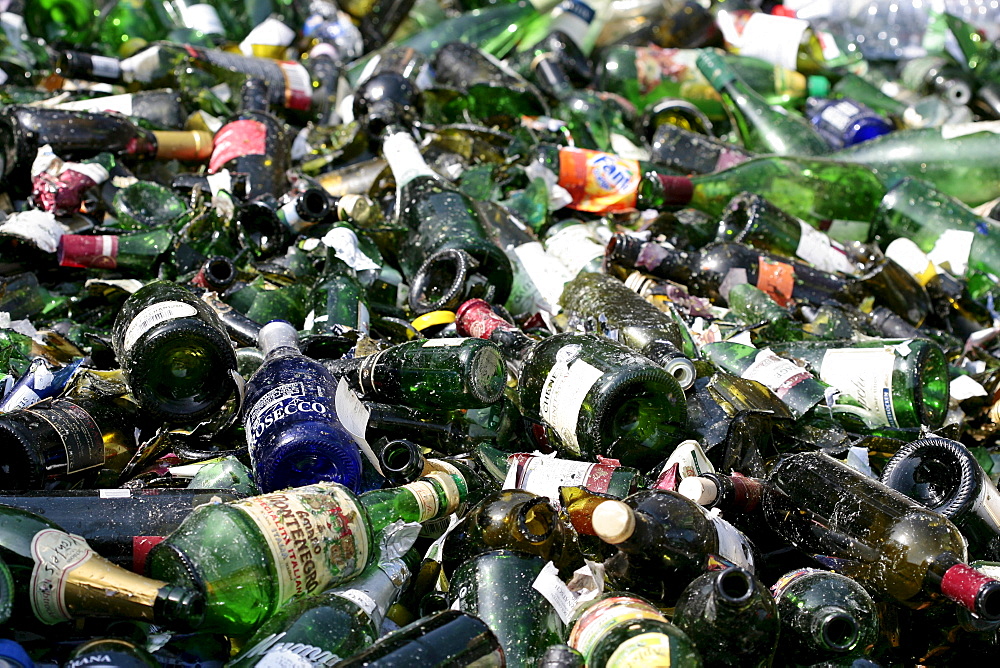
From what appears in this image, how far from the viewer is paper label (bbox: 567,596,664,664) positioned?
1195 millimetres

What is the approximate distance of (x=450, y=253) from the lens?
80.7 inches

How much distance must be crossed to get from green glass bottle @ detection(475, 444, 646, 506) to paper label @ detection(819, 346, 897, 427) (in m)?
0.61

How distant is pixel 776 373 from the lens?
187 centimetres

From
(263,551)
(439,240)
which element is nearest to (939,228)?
(439,240)

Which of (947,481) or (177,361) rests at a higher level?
(177,361)

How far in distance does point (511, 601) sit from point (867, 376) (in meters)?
1.01

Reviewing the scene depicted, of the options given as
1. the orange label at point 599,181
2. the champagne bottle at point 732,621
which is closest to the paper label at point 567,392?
the champagne bottle at point 732,621

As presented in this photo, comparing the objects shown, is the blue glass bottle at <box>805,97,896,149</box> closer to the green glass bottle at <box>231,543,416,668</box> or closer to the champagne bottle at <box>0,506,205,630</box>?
the green glass bottle at <box>231,543,416,668</box>

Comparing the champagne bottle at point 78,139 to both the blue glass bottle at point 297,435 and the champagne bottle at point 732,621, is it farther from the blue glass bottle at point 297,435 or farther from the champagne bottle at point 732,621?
the champagne bottle at point 732,621

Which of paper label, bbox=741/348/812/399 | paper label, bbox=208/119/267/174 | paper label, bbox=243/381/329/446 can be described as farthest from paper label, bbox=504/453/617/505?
paper label, bbox=208/119/267/174

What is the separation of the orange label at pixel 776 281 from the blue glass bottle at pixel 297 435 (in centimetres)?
123

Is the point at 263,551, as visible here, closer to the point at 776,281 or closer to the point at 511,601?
the point at 511,601

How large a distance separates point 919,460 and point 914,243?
4.18 ft

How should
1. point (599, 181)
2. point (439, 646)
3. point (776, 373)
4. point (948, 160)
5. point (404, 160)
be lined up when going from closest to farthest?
point (439, 646) → point (776, 373) → point (404, 160) → point (599, 181) → point (948, 160)
